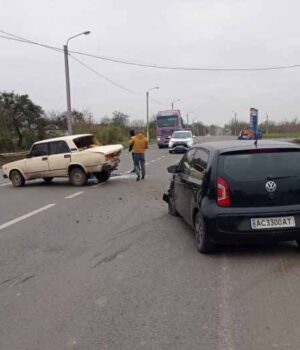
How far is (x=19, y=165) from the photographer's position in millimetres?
17000

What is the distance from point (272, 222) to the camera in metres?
6.25

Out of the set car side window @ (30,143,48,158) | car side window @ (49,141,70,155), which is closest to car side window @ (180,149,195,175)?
car side window @ (49,141,70,155)

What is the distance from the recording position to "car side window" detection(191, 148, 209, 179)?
6996 mm

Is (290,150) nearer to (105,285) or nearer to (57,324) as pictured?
(105,285)

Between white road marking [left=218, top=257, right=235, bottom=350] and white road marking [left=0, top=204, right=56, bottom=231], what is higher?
white road marking [left=218, top=257, right=235, bottom=350]

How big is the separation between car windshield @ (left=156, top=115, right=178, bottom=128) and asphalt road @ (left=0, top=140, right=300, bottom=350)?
125 ft

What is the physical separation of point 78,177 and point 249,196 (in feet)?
34.2

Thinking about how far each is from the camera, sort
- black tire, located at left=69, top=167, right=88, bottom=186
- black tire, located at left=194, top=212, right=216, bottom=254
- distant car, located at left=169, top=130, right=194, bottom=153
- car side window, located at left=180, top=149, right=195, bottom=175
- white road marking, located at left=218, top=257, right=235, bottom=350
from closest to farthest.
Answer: white road marking, located at left=218, top=257, right=235, bottom=350, black tire, located at left=194, top=212, right=216, bottom=254, car side window, located at left=180, top=149, right=195, bottom=175, black tire, located at left=69, top=167, right=88, bottom=186, distant car, located at left=169, top=130, right=194, bottom=153

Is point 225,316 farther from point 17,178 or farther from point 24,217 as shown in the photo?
point 17,178

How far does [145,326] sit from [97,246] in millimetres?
3104

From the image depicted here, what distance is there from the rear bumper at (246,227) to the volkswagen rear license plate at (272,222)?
37mm

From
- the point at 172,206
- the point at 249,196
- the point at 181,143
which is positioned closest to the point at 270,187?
the point at 249,196

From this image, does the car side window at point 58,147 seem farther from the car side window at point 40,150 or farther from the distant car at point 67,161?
the car side window at point 40,150

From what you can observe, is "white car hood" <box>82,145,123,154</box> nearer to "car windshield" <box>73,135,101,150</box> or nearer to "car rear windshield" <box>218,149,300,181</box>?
"car windshield" <box>73,135,101,150</box>
